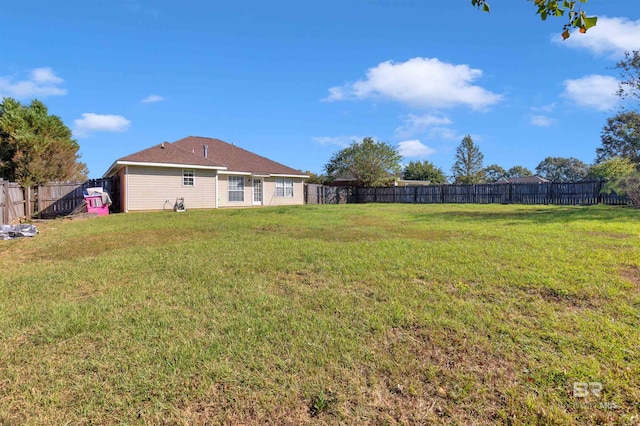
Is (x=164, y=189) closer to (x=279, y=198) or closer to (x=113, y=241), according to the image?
(x=279, y=198)

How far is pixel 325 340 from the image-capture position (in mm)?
2512

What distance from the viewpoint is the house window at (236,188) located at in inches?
837

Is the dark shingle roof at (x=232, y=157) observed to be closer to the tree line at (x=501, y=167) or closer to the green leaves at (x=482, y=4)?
the tree line at (x=501, y=167)

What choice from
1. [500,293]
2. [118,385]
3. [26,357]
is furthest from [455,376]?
[26,357]

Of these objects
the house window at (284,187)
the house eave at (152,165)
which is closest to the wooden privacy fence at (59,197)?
the house eave at (152,165)

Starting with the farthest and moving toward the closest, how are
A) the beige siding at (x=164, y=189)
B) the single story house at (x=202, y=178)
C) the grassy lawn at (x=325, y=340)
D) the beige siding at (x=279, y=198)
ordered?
the beige siding at (x=279, y=198)
the single story house at (x=202, y=178)
the beige siding at (x=164, y=189)
the grassy lawn at (x=325, y=340)

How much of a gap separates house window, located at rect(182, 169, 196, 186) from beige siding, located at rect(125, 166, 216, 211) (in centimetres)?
16

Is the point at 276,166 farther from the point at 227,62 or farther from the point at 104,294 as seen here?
the point at 104,294

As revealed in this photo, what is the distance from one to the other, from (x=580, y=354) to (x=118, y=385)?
3083 millimetres

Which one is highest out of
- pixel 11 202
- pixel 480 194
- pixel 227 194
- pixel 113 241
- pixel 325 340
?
pixel 227 194

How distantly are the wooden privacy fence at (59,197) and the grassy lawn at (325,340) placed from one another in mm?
12454

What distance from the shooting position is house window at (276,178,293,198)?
24.1 meters

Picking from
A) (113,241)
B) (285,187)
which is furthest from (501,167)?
(113,241)

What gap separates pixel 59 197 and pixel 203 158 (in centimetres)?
706
